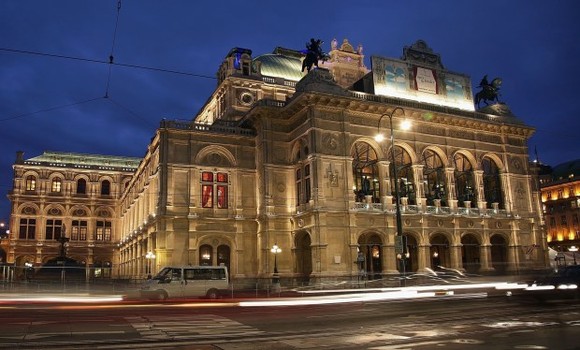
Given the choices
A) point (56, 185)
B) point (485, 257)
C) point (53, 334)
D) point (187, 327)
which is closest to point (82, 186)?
point (56, 185)

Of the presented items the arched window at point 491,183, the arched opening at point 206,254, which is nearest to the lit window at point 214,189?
the arched opening at point 206,254

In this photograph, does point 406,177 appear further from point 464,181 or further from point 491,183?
point 491,183

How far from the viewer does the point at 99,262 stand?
262 ft

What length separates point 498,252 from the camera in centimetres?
4928

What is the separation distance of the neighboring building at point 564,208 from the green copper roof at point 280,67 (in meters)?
50.3

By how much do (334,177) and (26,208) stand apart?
5932 centimetres

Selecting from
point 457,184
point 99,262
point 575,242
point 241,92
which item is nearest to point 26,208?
point 99,262

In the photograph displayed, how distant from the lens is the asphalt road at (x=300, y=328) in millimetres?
11164

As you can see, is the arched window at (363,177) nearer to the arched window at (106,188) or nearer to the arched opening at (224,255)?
the arched opening at (224,255)

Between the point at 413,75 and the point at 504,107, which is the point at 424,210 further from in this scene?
the point at 504,107

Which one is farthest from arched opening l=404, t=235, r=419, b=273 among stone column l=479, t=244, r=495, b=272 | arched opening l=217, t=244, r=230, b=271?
arched opening l=217, t=244, r=230, b=271

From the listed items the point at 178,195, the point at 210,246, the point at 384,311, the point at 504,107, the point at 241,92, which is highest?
the point at 241,92

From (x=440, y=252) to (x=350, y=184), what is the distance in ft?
43.7

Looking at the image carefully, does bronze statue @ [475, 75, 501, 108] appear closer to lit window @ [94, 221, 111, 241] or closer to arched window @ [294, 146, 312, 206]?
arched window @ [294, 146, 312, 206]
